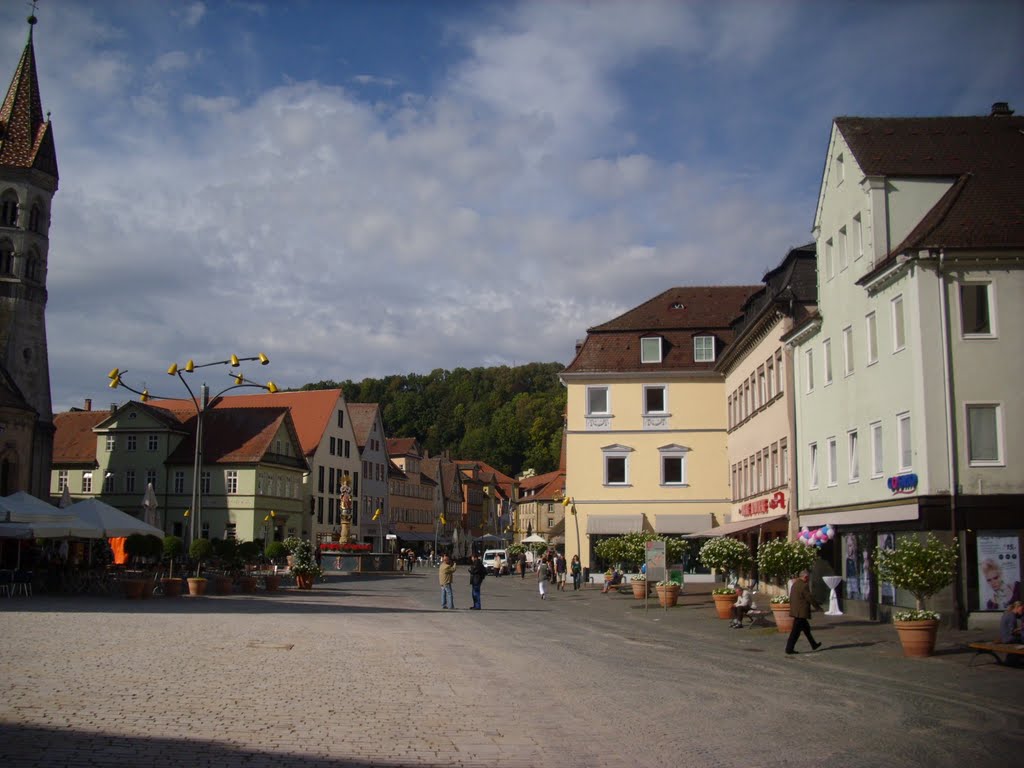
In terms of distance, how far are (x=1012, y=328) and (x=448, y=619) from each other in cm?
1583

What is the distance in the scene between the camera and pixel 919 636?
19.0 metres

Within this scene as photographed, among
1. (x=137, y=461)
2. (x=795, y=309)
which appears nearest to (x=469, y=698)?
(x=795, y=309)

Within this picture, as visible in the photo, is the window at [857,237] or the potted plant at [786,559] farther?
the window at [857,237]

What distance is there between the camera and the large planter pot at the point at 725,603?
29.3 meters

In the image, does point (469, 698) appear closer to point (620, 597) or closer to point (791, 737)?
point (791, 737)

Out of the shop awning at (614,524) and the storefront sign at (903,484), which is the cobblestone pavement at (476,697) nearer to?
the storefront sign at (903,484)

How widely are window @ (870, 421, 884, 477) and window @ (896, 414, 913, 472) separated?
1.43 meters

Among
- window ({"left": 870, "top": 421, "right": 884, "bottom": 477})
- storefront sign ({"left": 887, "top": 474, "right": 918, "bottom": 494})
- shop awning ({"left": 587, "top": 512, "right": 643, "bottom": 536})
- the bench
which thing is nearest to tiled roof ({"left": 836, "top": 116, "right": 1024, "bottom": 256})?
window ({"left": 870, "top": 421, "right": 884, "bottom": 477})

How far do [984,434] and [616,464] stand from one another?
1216 inches

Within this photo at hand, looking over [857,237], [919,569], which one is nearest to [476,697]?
[919,569]

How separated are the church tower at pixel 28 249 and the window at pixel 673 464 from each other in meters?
34.4

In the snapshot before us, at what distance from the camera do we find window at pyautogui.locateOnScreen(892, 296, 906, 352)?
85.7 feet

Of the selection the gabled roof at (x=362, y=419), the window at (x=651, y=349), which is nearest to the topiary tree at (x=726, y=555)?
the window at (x=651, y=349)

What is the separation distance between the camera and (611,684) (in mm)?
15188
